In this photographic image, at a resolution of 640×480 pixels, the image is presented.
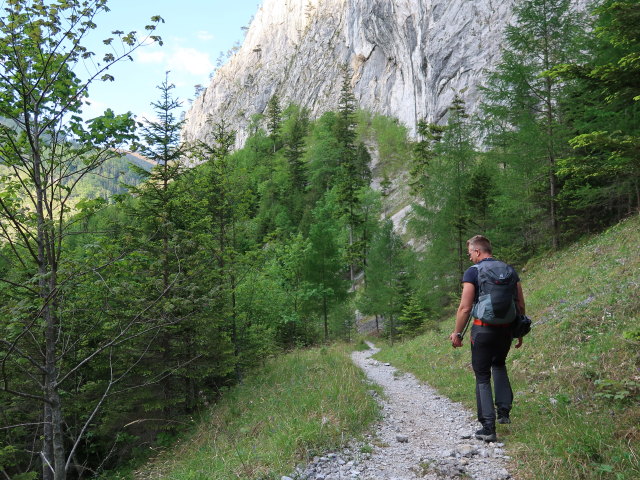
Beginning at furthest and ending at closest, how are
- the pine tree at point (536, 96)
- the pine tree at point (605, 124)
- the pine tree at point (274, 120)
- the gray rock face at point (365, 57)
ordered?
the pine tree at point (274, 120) < the gray rock face at point (365, 57) < the pine tree at point (536, 96) < the pine tree at point (605, 124)

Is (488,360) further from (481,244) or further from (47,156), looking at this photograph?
(47,156)

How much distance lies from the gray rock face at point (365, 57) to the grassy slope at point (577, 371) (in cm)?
849

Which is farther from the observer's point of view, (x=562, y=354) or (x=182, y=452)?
(x=182, y=452)

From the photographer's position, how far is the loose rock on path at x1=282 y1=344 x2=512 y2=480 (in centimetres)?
399

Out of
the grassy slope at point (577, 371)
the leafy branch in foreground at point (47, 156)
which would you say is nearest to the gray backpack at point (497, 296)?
the grassy slope at point (577, 371)

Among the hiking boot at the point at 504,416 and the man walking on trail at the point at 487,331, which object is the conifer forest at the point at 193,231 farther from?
the hiking boot at the point at 504,416

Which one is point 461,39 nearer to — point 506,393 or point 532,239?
point 532,239

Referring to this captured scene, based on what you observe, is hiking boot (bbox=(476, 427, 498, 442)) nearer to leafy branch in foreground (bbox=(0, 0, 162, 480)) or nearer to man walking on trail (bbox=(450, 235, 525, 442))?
man walking on trail (bbox=(450, 235, 525, 442))

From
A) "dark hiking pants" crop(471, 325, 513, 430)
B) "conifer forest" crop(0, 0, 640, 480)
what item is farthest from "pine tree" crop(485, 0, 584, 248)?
"dark hiking pants" crop(471, 325, 513, 430)

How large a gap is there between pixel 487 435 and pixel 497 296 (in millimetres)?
1693

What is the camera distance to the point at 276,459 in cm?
430

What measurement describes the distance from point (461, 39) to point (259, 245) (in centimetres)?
5149

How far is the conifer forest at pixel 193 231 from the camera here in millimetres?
3861

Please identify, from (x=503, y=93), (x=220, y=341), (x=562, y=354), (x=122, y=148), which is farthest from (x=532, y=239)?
(x=122, y=148)
